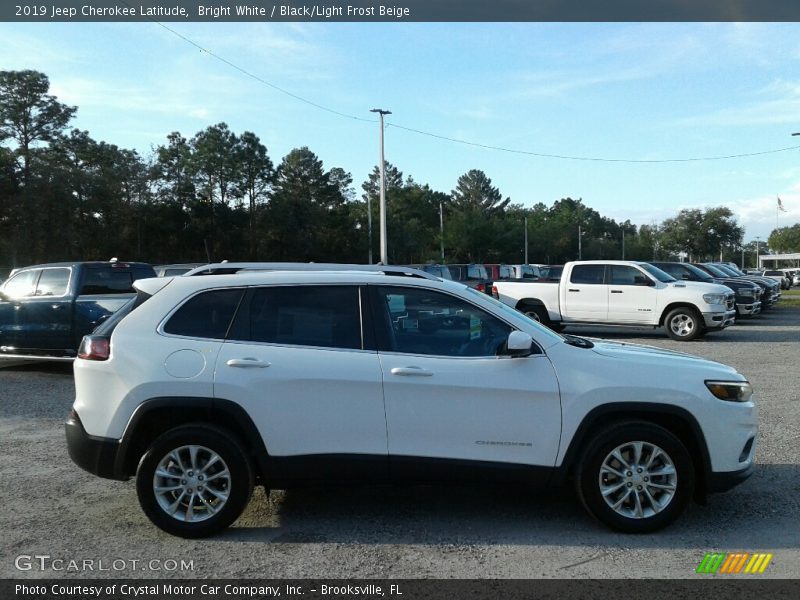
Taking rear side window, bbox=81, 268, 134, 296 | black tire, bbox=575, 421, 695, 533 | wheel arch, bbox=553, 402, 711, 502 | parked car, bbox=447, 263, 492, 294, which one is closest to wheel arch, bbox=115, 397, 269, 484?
wheel arch, bbox=553, 402, 711, 502

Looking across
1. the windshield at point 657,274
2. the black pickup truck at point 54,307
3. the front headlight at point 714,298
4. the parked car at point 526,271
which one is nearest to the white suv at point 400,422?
the black pickup truck at point 54,307

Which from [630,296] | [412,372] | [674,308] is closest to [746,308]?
[674,308]

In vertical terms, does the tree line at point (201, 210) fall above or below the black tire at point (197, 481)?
above

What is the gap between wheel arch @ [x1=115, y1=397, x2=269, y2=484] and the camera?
4672 mm

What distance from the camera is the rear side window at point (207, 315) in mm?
4859

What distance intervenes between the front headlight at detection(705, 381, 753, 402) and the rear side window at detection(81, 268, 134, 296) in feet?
32.9

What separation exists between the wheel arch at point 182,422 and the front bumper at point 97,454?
0.03m

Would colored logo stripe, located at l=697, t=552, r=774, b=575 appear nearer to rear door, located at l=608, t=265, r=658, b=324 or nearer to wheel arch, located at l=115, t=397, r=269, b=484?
wheel arch, located at l=115, t=397, r=269, b=484

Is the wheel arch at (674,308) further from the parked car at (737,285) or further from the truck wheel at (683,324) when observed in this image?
the parked car at (737,285)

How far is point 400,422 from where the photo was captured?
4648 millimetres

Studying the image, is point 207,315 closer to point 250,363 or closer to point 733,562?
point 250,363

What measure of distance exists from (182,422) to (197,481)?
1.39 ft

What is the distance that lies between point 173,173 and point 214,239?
240 inches

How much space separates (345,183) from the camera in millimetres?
74438
